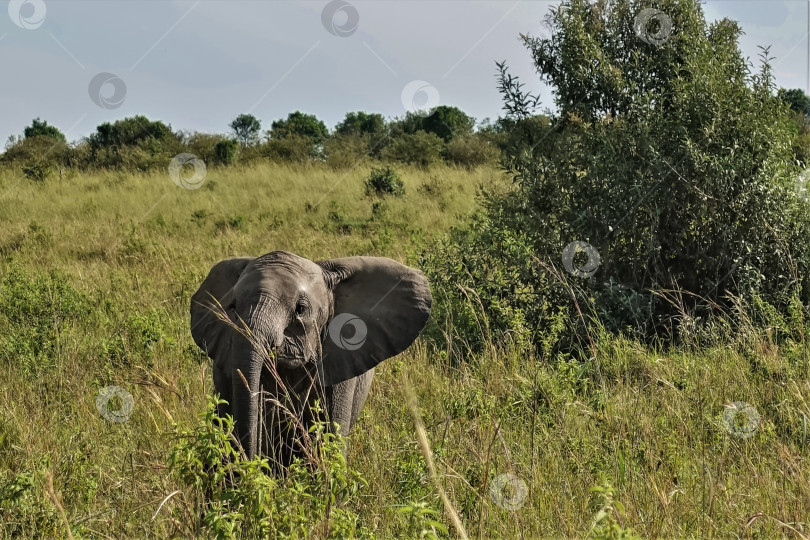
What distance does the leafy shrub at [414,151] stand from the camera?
901 inches

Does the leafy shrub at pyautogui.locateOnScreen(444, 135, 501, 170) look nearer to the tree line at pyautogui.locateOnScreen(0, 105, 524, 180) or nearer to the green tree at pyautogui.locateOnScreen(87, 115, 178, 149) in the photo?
the tree line at pyautogui.locateOnScreen(0, 105, 524, 180)

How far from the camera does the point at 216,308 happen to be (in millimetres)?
3879

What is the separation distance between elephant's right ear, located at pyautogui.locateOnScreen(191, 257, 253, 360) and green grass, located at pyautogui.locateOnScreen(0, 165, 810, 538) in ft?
0.55

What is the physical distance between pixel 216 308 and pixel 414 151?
19.5 m

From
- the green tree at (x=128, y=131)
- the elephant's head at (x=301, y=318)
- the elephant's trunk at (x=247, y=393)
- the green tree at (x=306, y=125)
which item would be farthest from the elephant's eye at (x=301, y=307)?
the green tree at (x=306, y=125)

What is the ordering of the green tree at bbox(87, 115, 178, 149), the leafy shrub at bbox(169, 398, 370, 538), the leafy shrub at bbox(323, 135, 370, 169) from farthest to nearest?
the green tree at bbox(87, 115, 178, 149)
the leafy shrub at bbox(323, 135, 370, 169)
the leafy shrub at bbox(169, 398, 370, 538)

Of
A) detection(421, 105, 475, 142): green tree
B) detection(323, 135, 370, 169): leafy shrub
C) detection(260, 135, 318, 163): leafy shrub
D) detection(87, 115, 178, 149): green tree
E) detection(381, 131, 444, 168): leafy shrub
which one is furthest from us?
detection(421, 105, 475, 142): green tree

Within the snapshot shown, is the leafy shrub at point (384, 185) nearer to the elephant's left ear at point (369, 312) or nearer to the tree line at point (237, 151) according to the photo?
the tree line at point (237, 151)

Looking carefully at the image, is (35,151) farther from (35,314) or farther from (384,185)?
(35,314)

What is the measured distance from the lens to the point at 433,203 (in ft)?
50.6

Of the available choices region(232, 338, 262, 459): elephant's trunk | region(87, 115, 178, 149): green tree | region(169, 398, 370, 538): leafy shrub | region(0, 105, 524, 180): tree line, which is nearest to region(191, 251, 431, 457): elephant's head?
region(232, 338, 262, 459): elephant's trunk

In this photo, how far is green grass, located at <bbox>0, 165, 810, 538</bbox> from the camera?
312 centimetres

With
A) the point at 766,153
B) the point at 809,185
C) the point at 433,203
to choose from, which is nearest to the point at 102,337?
the point at 766,153

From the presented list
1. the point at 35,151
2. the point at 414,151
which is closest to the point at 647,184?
the point at 414,151
